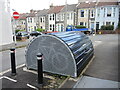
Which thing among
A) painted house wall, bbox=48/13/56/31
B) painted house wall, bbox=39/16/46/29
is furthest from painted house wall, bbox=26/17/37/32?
painted house wall, bbox=48/13/56/31

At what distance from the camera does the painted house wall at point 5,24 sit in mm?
14141

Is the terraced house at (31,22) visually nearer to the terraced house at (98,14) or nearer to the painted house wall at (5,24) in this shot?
the terraced house at (98,14)

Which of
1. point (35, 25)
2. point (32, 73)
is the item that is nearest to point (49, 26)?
point (35, 25)

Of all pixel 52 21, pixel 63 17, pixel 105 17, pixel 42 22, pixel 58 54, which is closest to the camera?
pixel 58 54

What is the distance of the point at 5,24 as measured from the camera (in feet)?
48.1

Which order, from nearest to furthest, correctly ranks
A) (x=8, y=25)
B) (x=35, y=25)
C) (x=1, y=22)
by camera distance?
(x=1, y=22), (x=8, y=25), (x=35, y=25)

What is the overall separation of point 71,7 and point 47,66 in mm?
33642

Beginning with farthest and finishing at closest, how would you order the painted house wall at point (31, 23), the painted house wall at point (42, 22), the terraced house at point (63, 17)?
the painted house wall at point (31, 23) < the painted house wall at point (42, 22) < the terraced house at point (63, 17)

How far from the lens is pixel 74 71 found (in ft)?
16.2

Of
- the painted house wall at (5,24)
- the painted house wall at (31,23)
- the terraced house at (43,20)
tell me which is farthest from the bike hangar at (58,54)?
the painted house wall at (31,23)

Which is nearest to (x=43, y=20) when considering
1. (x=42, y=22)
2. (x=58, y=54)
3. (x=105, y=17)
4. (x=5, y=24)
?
(x=42, y=22)

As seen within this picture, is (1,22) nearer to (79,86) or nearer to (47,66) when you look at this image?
(47,66)

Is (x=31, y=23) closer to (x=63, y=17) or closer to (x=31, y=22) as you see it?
(x=31, y=22)

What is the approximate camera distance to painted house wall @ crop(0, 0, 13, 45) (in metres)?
14.1
